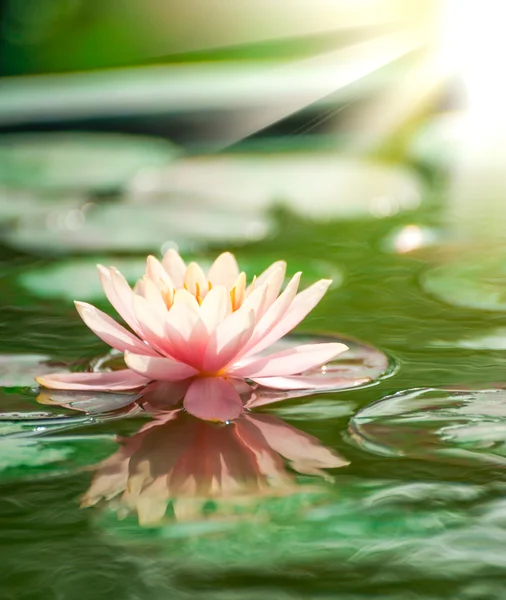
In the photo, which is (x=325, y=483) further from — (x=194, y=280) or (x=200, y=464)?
(x=194, y=280)

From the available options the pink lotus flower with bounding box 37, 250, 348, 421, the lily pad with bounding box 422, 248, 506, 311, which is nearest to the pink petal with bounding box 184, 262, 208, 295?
the pink lotus flower with bounding box 37, 250, 348, 421

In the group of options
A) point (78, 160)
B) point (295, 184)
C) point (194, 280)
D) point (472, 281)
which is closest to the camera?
point (194, 280)

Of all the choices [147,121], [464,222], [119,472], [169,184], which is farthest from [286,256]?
[147,121]

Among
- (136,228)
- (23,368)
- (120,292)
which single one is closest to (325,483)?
(120,292)

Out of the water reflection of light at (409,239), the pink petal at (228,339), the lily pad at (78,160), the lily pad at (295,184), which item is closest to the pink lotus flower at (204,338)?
the pink petal at (228,339)

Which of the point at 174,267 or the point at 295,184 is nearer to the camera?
the point at 174,267

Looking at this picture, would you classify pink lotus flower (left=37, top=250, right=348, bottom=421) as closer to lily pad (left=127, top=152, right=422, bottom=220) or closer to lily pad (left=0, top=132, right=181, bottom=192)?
lily pad (left=127, top=152, right=422, bottom=220)

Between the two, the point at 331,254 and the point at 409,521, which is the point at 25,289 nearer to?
the point at 331,254
